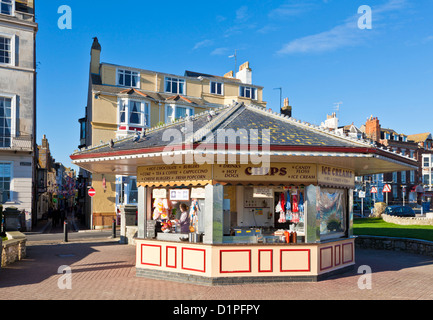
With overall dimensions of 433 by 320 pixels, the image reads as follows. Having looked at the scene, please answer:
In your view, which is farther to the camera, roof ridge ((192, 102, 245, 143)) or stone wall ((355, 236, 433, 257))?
stone wall ((355, 236, 433, 257))

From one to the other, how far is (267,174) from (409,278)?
212 inches

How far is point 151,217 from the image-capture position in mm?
12133

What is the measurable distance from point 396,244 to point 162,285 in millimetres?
12489

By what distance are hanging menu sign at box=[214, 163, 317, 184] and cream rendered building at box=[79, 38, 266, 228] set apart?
16672 mm

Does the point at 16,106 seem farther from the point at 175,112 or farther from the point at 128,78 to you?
the point at 175,112

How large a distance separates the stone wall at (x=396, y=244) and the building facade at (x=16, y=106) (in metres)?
21.4

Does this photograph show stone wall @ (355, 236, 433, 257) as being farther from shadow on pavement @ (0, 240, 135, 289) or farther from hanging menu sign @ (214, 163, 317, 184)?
shadow on pavement @ (0, 240, 135, 289)

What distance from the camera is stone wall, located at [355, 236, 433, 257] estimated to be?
16.5m

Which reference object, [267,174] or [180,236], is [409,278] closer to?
[267,174]

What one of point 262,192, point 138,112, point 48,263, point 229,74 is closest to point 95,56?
point 138,112

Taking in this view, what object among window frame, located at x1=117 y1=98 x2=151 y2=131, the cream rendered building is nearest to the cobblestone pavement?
the cream rendered building

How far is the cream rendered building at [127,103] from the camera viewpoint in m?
29.6

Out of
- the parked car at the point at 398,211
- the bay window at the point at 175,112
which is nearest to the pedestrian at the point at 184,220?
the bay window at the point at 175,112

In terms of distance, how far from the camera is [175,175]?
11.0 meters
